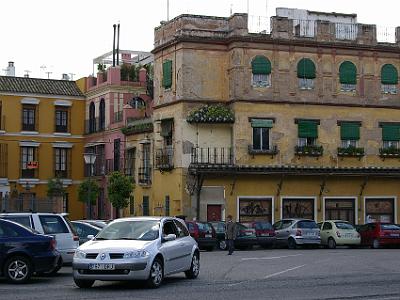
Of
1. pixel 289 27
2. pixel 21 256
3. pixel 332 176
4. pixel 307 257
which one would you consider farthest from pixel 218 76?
pixel 21 256

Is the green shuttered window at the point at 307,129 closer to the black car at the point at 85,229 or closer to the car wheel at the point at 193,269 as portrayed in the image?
the black car at the point at 85,229

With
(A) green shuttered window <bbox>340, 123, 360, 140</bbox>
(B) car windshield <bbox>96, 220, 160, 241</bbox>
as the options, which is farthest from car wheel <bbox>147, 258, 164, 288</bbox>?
(A) green shuttered window <bbox>340, 123, 360, 140</bbox>

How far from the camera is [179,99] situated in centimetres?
4869

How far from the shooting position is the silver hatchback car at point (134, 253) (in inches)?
699

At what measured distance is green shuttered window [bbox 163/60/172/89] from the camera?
→ 49.9m

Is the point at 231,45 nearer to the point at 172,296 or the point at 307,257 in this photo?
the point at 307,257

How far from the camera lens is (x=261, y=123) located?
1921 inches

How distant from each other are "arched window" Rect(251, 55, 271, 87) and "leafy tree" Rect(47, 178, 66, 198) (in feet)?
59.7

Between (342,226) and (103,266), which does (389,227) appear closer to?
(342,226)

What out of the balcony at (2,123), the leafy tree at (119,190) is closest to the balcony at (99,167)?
the balcony at (2,123)

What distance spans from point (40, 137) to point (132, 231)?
46512 mm

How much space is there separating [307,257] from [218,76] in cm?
1972

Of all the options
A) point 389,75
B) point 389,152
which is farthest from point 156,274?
point 389,75

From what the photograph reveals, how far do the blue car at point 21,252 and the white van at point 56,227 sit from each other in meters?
2.21
